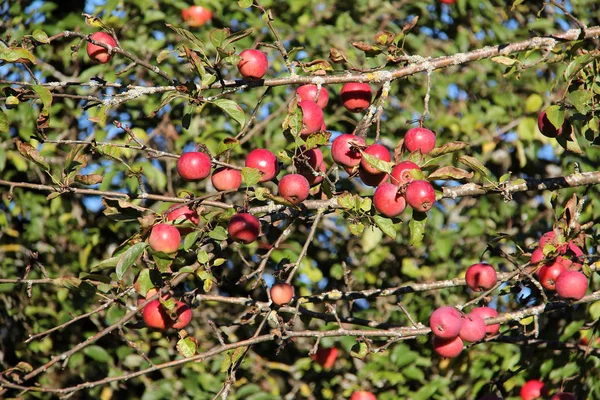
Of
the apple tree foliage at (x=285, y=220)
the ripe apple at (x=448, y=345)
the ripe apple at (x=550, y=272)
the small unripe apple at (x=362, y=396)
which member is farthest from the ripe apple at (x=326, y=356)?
the ripe apple at (x=550, y=272)

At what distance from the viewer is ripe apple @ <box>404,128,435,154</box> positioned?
1.49 metres

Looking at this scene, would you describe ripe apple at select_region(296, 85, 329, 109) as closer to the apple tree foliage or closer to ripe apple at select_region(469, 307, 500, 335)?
ripe apple at select_region(469, 307, 500, 335)

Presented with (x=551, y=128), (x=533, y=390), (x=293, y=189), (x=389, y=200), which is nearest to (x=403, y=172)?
(x=389, y=200)

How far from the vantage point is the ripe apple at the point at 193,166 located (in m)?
1.45

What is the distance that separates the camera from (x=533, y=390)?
231 centimetres

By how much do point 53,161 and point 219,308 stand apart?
0.87 meters

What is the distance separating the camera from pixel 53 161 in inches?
108

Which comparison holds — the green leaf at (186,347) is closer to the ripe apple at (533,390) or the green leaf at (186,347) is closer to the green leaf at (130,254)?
the green leaf at (130,254)

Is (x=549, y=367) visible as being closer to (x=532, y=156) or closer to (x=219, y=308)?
(x=532, y=156)

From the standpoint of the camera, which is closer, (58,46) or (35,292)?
(35,292)

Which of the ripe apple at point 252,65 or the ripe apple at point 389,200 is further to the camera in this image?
the ripe apple at point 252,65

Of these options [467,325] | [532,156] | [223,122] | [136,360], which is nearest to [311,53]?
[223,122]

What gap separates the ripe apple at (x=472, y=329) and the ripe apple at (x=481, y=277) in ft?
0.32

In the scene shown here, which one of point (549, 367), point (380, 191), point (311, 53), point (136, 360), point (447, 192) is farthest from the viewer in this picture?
point (311, 53)
